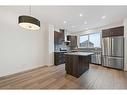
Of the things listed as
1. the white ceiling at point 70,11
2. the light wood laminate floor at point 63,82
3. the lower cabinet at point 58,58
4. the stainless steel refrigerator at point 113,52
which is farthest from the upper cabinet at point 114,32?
the lower cabinet at point 58,58

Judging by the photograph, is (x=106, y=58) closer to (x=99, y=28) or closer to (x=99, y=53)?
(x=99, y=53)

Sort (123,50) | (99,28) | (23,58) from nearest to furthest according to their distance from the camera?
(23,58), (123,50), (99,28)

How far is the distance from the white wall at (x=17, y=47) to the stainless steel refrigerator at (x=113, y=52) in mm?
3817

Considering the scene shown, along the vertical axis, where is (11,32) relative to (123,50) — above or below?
above

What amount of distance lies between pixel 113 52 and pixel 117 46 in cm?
39

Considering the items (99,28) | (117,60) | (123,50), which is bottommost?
(117,60)

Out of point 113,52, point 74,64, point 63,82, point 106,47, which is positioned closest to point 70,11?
point 74,64

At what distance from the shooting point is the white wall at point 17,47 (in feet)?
12.3

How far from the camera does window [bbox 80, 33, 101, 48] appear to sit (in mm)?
7086

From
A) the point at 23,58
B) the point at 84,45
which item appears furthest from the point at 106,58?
the point at 23,58

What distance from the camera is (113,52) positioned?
5164 millimetres

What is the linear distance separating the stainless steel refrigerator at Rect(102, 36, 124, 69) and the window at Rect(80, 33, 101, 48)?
1397mm

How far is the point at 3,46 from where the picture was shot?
371 cm

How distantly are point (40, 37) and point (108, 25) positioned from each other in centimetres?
448
